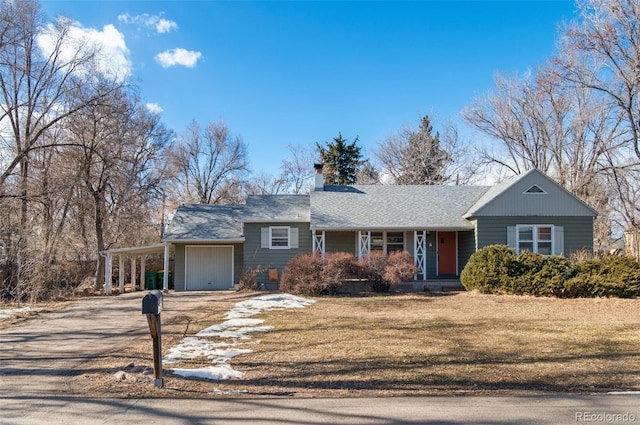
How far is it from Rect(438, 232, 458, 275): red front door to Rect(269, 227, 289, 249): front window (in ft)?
23.0

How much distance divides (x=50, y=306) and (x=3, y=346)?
7182 mm

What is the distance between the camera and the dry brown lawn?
5371mm

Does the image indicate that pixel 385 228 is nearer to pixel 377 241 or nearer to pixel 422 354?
pixel 377 241

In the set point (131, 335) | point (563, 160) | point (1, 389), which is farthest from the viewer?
point (563, 160)

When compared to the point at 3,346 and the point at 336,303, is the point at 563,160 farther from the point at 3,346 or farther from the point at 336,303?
the point at 3,346

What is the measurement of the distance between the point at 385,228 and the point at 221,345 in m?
12.3

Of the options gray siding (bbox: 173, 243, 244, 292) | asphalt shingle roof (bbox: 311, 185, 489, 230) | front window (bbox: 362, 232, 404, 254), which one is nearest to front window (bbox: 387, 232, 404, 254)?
front window (bbox: 362, 232, 404, 254)

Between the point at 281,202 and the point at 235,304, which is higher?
the point at 281,202

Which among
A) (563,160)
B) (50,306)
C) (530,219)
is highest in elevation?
(563,160)

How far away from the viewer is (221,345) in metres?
7.70

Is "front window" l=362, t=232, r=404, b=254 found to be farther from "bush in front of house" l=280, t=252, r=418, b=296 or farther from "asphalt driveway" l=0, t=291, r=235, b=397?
"asphalt driveway" l=0, t=291, r=235, b=397

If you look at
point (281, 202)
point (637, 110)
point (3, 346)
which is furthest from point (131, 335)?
point (637, 110)

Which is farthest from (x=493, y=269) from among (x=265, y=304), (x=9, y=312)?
(x=9, y=312)

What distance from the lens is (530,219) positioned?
1855 centimetres
